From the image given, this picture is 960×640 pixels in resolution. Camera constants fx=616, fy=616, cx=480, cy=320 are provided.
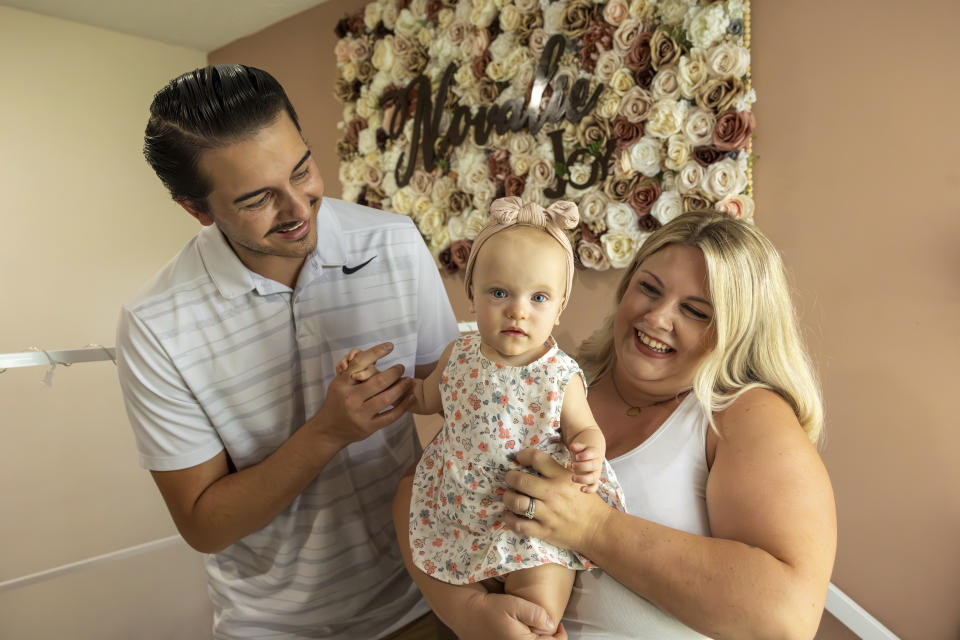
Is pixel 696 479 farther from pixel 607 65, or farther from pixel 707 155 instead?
pixel 607 65

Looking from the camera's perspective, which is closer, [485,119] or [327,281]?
[327,281]

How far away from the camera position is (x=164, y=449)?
140cm

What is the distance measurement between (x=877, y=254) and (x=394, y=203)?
8.71 ft

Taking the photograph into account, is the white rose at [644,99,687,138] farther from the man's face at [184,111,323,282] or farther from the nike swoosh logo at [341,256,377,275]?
the man's face at [184,111,323,282]

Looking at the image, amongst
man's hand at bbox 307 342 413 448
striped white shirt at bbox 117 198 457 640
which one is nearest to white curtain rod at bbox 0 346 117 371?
striped white shirt at bbox 117 198 457 640

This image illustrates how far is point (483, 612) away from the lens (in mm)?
1158

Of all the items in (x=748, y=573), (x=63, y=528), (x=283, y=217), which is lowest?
(x=63, y=528)

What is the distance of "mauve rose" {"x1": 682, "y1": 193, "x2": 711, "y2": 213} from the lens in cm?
251

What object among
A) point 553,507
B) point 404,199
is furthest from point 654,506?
point 404,199

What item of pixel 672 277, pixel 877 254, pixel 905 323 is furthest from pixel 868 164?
pixel 672 277

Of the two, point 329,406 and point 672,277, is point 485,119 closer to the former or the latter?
point 672,277

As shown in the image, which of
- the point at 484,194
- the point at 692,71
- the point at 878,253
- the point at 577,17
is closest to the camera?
the point at 878,253

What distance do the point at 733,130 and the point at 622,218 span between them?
1.92ft

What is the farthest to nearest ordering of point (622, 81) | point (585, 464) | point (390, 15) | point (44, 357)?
point (390, 15) < point (622, 81) < point (44, 357) < point (585, 464)
